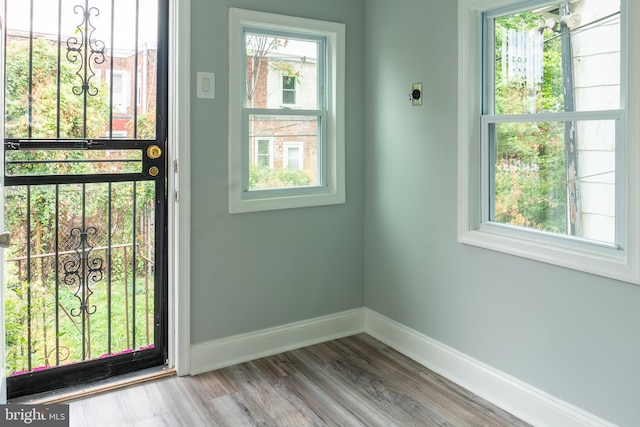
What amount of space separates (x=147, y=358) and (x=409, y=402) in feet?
4.69

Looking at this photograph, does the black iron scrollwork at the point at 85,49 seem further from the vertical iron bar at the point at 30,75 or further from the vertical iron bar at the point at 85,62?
the vertical iron bar at the point at 30,75

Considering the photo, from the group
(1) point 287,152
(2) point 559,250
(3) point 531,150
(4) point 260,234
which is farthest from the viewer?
(1) point 287,152

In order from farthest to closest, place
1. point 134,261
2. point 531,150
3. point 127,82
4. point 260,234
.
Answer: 1. point 260,234
2. point 134,261
3. point 127,82
4. point 531,150

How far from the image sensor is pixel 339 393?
2.65m

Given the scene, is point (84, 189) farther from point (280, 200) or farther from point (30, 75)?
point (280, 200)

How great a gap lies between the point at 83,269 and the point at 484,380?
2.09 metres

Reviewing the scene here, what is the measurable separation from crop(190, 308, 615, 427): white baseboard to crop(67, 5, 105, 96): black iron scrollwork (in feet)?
4.83

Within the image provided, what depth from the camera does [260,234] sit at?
3041mm

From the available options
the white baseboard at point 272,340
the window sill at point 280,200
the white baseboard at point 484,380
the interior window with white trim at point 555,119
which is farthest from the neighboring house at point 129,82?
the white baseboard at point 484,380

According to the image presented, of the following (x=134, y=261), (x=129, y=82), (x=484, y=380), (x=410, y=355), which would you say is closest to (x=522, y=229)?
(x=484, y=380)

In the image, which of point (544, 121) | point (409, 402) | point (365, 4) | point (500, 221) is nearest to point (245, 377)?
point (409, 402)

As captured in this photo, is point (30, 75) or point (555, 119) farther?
point (30, 75)

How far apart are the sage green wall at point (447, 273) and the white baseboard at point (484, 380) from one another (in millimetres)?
39

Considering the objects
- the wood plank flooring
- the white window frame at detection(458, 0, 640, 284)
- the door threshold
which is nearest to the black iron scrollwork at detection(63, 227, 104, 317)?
the door threshold
